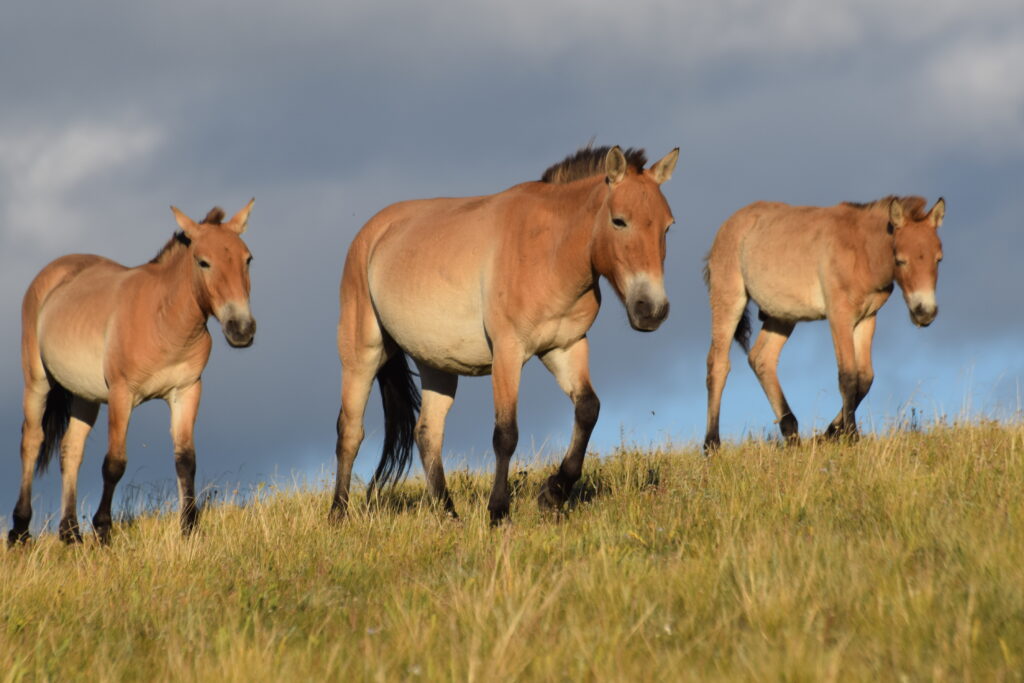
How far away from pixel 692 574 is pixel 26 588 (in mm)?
4390

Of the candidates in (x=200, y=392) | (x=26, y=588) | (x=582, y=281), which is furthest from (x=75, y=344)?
(x=582, y=281)

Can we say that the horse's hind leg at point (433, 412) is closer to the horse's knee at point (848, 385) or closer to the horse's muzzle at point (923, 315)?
the horse's knee at point (848, 385)

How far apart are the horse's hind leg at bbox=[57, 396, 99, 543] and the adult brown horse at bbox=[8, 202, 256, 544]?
16mm

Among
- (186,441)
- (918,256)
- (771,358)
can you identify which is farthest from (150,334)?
(918,256)

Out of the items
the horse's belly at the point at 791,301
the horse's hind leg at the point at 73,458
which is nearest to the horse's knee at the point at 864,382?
the horse's belly at the point at 791,301

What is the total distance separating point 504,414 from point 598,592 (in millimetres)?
2663

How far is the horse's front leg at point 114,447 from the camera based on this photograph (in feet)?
29.7

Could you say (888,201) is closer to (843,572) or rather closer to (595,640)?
(843,572)

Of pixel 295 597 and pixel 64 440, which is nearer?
pixel 295 597

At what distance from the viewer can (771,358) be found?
43.3ft

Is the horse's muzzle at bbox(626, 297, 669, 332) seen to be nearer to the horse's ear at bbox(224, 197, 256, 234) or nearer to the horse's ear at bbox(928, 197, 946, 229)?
the horse's ear at bbox(224, 197, 256, 234)

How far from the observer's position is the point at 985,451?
802cm

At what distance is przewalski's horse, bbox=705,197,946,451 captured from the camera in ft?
37.6

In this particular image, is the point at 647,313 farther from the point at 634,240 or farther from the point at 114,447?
the point at 114,447
